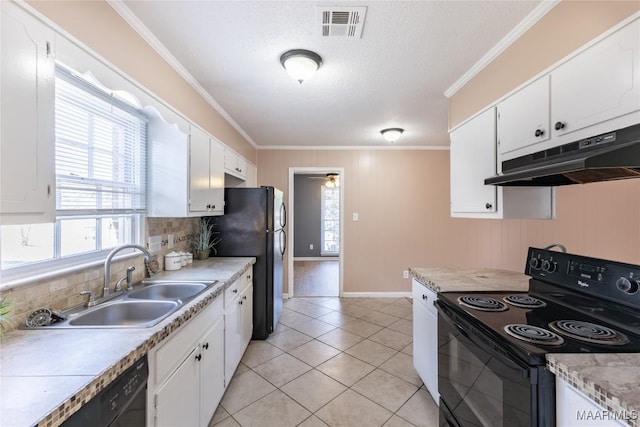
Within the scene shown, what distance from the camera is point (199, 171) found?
7.52ft

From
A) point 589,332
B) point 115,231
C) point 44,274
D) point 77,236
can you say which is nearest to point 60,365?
point 44,274

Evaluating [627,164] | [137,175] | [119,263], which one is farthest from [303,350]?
[627,164]

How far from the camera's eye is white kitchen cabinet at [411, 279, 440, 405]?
6.23 ft

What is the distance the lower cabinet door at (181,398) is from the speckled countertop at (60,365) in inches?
10.0

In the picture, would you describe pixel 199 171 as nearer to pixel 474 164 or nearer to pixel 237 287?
pixel 237 287

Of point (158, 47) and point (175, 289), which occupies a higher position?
point (158, 47)

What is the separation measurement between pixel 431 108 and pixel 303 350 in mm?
2809

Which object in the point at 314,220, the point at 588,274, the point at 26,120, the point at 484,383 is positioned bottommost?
the point at 484,383

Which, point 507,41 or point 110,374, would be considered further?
point 507,41

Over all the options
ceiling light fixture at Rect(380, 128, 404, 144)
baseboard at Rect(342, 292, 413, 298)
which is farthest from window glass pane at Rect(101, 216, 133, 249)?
baseboard at Rect(342, 292, 413, 298)

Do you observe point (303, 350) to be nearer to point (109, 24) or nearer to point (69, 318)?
point (69, 318)

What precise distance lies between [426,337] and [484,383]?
0.82 meters

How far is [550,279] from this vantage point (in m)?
1.50

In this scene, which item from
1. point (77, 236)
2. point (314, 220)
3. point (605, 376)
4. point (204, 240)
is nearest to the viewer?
point (605, 376)
